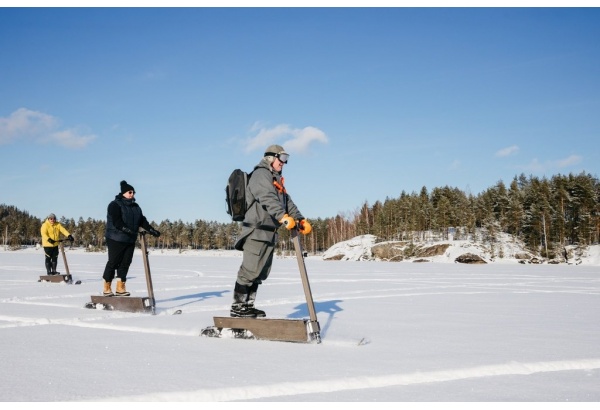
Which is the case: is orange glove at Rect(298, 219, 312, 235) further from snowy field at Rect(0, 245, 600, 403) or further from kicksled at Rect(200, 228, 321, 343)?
snowy field at Rect(0, 245, 600, 403)

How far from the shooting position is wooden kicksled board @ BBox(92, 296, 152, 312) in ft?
23.6

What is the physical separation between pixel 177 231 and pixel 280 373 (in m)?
158

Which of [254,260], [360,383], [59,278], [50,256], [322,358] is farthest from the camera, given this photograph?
[50,256]

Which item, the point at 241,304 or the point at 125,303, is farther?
the point at 125,303

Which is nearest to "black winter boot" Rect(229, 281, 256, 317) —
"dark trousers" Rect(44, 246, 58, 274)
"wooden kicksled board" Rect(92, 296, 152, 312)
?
"wooden kicksled board" Rect(92, 296, 152, 312)

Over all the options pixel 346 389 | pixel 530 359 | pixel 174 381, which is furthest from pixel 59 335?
pixel 530 359

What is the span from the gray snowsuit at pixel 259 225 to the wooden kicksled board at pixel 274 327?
0.47 meters

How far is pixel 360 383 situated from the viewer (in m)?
3.16

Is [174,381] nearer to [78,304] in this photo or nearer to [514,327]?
[514,327]

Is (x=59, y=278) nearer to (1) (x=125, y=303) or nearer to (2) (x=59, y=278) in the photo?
(2) (x=59, y=278)

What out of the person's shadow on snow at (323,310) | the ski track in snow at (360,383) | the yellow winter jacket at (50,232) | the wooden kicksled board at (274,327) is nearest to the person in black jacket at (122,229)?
the person's shadow on snow at (323,310)

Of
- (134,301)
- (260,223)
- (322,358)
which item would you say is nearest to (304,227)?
(260,223)

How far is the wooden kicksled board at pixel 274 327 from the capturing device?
15.3ft

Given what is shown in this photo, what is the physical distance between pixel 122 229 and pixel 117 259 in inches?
23.1
